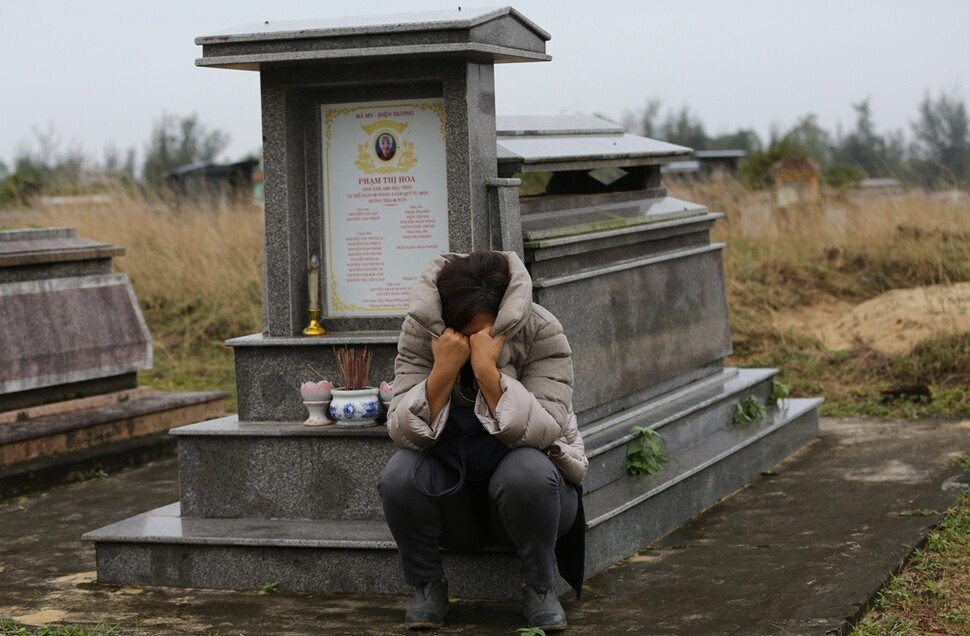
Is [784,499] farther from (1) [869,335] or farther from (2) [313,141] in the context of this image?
(1) [869,335]

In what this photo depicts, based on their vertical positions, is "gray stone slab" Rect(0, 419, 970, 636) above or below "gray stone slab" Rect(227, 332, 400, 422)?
below

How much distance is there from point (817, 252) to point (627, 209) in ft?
20.8

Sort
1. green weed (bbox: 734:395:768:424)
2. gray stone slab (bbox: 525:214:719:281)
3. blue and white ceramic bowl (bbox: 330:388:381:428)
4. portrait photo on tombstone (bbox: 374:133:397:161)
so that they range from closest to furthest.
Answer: blue and white ceramic bowl (bbox: 330:388:381:428) → portrait photo on tombstone (bbox: 374:133:397:161) → gray stone slab (bbox: 525:214:719:281) → green weed (bbox: 734:395:768:424)

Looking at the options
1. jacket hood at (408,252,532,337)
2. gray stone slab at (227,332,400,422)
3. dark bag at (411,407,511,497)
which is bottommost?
dark bag at (411,407,511,497)

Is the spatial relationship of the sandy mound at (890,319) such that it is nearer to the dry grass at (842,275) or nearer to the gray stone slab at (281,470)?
the dry grass at (842,275)

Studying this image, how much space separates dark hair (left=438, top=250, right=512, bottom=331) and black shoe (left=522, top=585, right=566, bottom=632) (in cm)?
97

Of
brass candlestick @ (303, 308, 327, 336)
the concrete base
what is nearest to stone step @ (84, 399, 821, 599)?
the concrete base

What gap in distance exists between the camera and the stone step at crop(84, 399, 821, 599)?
5.41 m

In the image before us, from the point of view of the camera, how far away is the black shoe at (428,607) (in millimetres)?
5012

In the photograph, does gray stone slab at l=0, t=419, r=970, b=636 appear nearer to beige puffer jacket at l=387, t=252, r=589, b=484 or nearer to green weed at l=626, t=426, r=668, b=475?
green weed at l=626, t=426, r=668, b=475

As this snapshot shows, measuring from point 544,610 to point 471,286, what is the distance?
45.5 inches

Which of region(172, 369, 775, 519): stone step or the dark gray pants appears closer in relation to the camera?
the dark gray pants

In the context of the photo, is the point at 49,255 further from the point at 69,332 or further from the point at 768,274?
the point at 768,274

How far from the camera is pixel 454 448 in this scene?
5.12 meters
